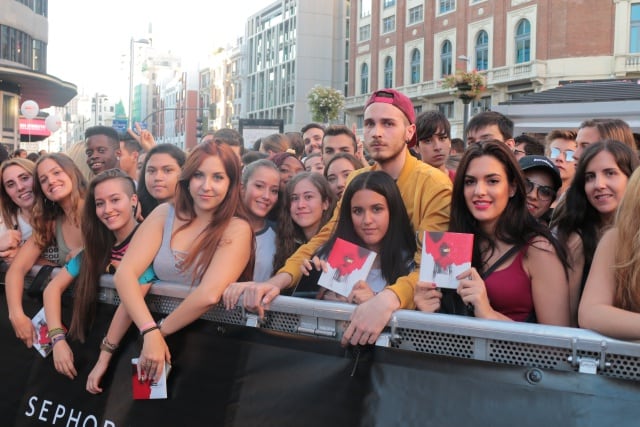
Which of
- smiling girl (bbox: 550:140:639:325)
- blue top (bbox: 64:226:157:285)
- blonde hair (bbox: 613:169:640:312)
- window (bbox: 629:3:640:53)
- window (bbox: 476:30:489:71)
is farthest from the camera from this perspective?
window (bbox: 476:30:489:71)

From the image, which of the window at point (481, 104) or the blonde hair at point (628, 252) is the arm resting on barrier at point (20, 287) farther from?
the window at point (481, 104)

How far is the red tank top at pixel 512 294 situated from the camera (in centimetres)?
284

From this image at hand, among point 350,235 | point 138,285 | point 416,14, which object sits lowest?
point 138,285

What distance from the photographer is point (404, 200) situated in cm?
359

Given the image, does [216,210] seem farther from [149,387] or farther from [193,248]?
[149,387]

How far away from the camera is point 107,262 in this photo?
12.4 ft

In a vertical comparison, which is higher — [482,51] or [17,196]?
[482,51]

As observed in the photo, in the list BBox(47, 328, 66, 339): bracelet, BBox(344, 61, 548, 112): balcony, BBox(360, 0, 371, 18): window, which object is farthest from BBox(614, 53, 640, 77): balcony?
BBox(47, 328, 66, 339): bracelet

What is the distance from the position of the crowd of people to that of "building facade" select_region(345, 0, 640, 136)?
88.6ft

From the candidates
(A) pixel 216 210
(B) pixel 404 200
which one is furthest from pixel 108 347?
(B) pixel 404 200

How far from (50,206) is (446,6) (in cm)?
4574

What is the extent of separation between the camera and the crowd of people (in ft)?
8.93

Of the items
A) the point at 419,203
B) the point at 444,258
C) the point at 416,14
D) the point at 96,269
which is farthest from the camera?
the point at 416,14

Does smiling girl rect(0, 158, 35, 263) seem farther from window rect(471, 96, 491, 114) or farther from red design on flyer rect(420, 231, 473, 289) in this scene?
window rect(471, 96, 491, 114)
